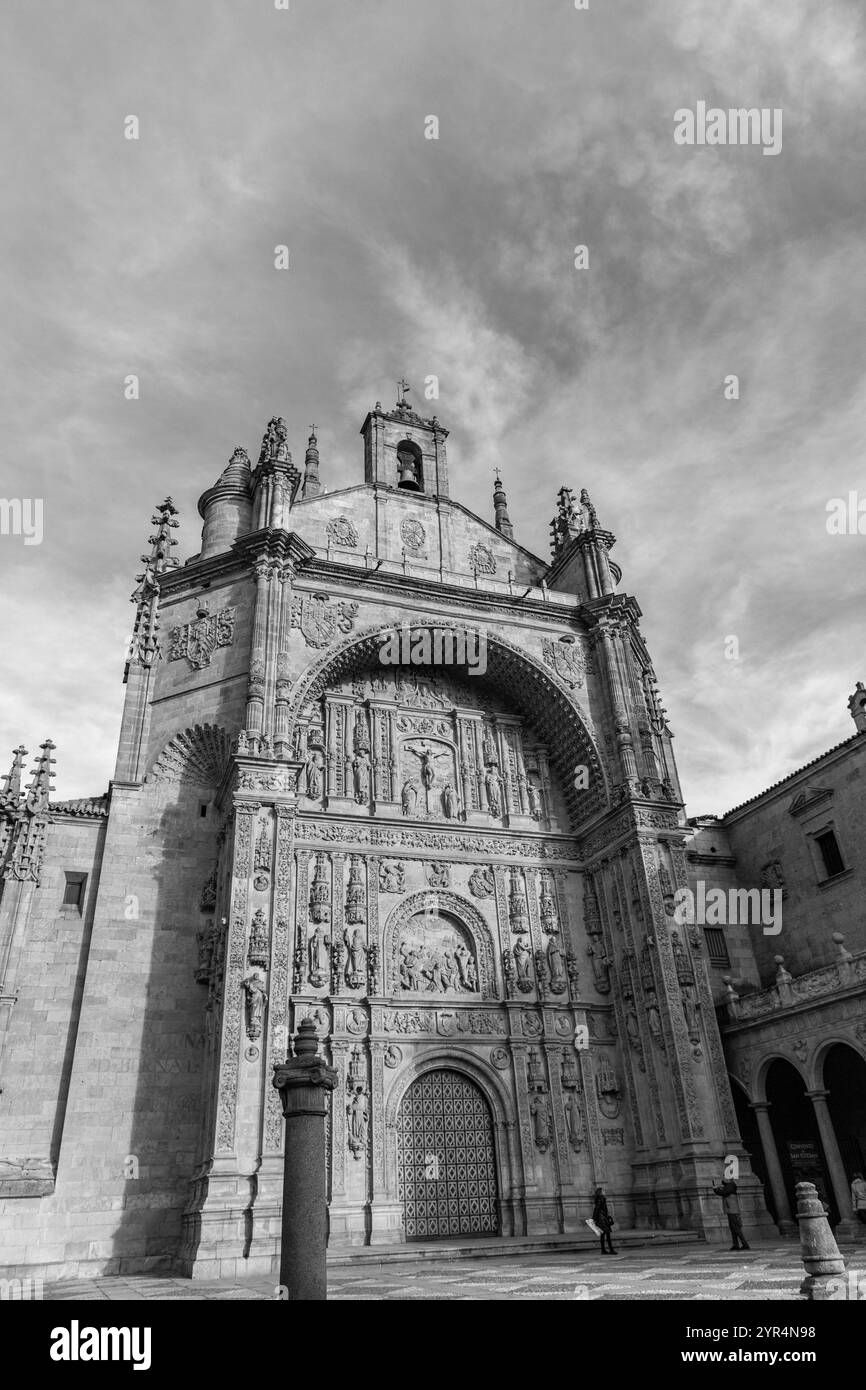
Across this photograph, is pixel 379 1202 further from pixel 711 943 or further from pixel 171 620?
pixel 171 620

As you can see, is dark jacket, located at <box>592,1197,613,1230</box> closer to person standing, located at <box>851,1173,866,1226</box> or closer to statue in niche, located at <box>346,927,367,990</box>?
person standing, located at <box>851,1173,866,1226</box>

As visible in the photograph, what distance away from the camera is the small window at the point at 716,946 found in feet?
83.3

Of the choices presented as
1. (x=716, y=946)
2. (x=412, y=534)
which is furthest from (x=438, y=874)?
(x=412, y=534)

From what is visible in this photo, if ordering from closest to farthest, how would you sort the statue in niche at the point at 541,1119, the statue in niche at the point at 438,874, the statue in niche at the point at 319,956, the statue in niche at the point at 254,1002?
the statue in niche at the point at 254,1002
the statue in niche at the point at 319,956
the statue in niche at the point at 541,1119
the statue in niche at the point at 438,874

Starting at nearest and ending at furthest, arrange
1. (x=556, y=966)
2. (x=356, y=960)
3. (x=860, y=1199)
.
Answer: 1. (x=860, y=1199)
2. (x=356, y=960)
3. (x=556, y=966)

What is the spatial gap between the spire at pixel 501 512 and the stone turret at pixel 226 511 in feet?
29.3

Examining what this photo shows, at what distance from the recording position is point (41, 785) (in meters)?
19.8

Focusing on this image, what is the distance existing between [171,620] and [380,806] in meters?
7.27

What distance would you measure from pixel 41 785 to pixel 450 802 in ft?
32.3

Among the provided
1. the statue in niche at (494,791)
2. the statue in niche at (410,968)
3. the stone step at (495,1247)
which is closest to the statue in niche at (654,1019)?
the stone step at (495,1247)

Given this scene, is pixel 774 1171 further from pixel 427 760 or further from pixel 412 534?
pixel 412 534

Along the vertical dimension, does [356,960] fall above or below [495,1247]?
above

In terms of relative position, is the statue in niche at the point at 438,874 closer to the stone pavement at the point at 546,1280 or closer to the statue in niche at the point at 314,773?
the statue in niche at the point at 314,773

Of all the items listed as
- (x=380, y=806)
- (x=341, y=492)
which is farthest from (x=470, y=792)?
(x=341, y=492)
